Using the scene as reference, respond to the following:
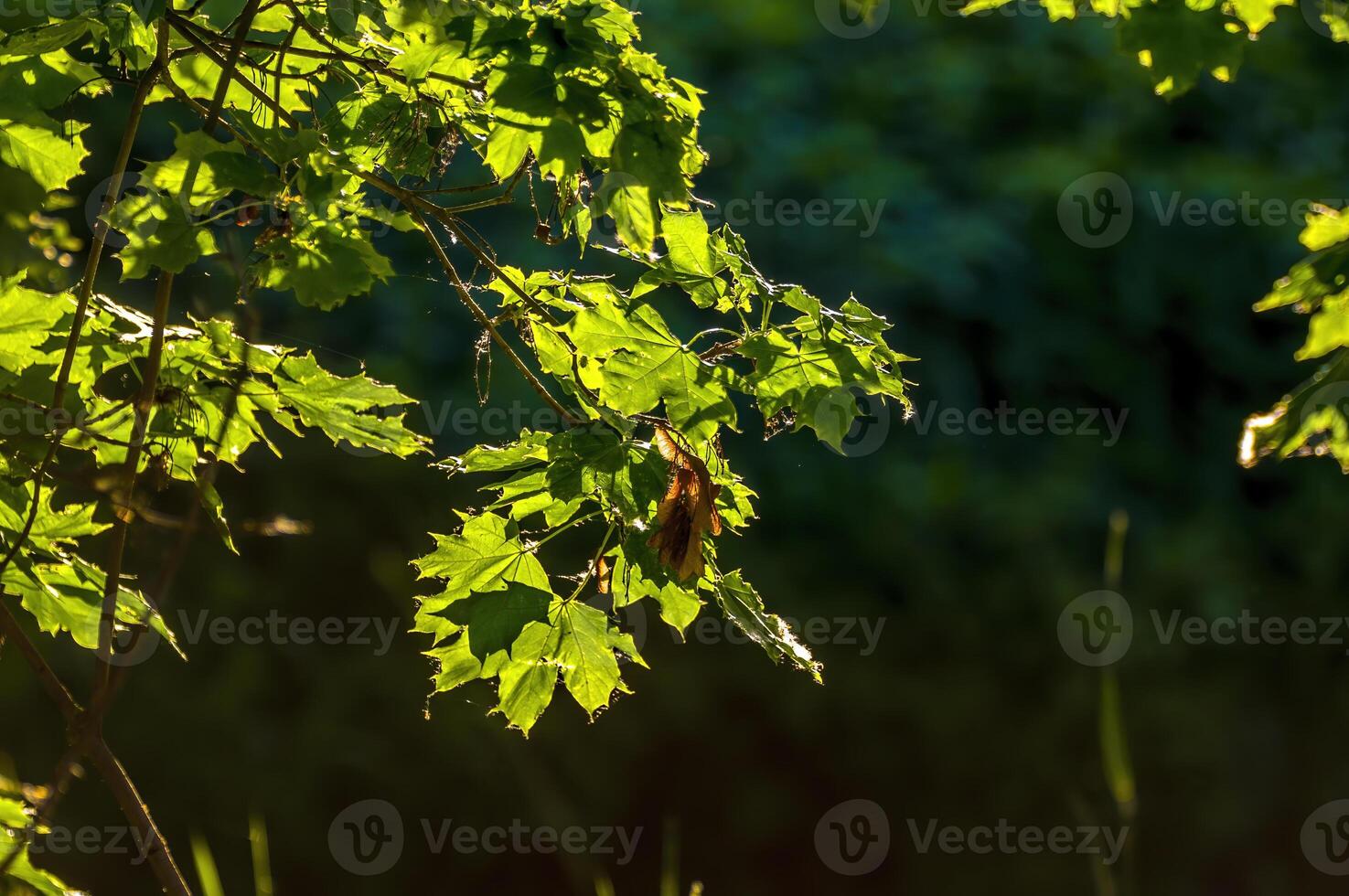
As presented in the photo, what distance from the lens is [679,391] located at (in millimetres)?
1251

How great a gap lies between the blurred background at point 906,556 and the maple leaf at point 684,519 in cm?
234

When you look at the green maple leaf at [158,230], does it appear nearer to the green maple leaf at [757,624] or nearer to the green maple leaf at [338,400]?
the green maple leaf at [338,400]

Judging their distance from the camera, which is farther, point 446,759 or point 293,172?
point 446,759

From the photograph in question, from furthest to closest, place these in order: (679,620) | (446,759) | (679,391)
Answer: (446,759), (679,620), (679,391)

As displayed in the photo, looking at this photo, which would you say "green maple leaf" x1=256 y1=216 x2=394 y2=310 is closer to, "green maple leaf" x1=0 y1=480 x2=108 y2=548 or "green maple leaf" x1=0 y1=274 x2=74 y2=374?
"green maple leaf" x1=0 y1=274 x2=74 y2=374

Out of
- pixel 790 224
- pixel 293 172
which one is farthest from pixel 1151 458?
pixel 293 172

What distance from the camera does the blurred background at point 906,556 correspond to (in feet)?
12.5

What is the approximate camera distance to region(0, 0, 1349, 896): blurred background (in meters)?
3.79

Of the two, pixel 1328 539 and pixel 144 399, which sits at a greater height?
pixel 1328 539

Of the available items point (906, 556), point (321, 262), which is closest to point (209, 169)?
point (321, 262)

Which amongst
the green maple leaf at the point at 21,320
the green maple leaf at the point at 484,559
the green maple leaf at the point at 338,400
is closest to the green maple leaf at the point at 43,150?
the green maple leaf at the point at 21,320

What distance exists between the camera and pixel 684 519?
127 cm

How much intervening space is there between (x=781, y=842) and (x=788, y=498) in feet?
3.59

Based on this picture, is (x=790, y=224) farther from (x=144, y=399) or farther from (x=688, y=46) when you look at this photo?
(x=144, y=399)
